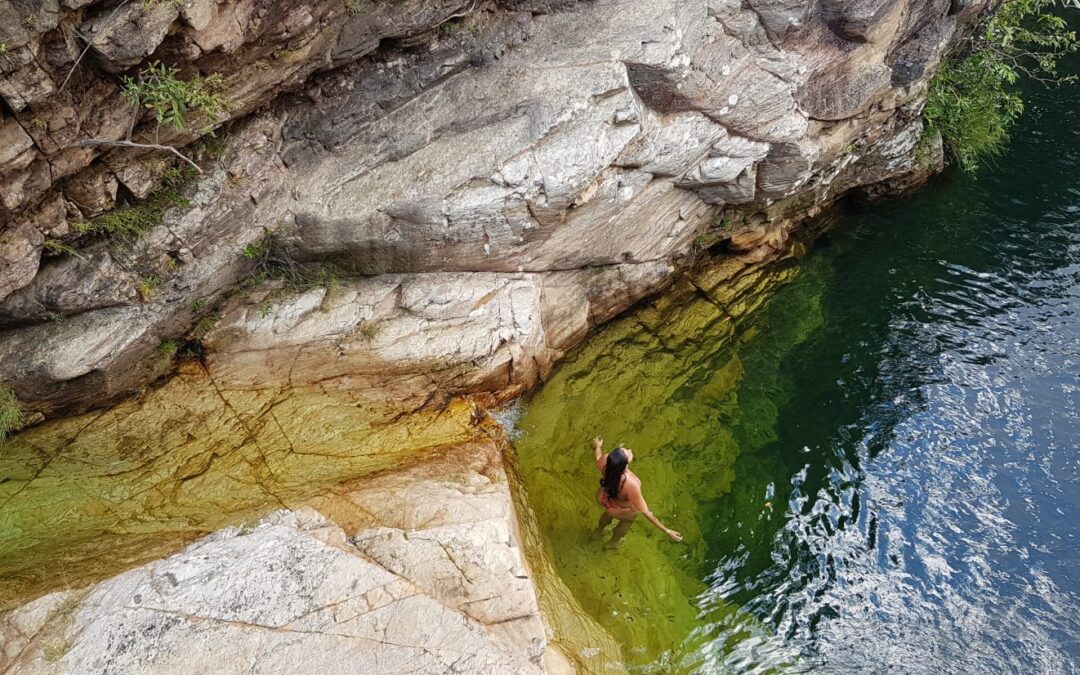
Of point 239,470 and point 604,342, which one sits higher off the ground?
point 239,470

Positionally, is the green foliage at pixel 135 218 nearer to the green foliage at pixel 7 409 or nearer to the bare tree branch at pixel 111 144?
the bare tree branch at pixel 111 144

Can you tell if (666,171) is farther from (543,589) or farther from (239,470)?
(239,470)

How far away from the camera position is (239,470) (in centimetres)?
937

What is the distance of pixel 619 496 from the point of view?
29.8ft

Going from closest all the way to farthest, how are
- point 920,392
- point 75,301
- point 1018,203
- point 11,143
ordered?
point 11,143 → point 75,301 → point 920,392 → point 1018,203

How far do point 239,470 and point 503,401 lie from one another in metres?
3.82

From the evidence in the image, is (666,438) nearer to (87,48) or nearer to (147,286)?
(147,286)

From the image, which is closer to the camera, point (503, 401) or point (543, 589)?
point (543, 589)

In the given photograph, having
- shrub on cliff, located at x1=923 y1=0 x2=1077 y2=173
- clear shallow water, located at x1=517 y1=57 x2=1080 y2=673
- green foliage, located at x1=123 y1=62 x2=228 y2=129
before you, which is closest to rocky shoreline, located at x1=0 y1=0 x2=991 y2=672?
green foliage, located at x1=123 y1=62 x2=228 y2=129

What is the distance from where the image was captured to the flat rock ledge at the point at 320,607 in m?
6.91

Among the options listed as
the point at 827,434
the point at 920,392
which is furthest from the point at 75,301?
the point at 920,392

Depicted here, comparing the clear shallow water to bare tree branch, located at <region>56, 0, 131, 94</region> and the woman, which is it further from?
bare tree branch, located at <region>56, 0, 131, 94</region>

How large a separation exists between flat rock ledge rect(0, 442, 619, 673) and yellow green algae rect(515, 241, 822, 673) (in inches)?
40.7

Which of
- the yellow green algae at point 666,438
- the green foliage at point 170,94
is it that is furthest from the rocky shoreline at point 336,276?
the yellow green algae at point 666,438
